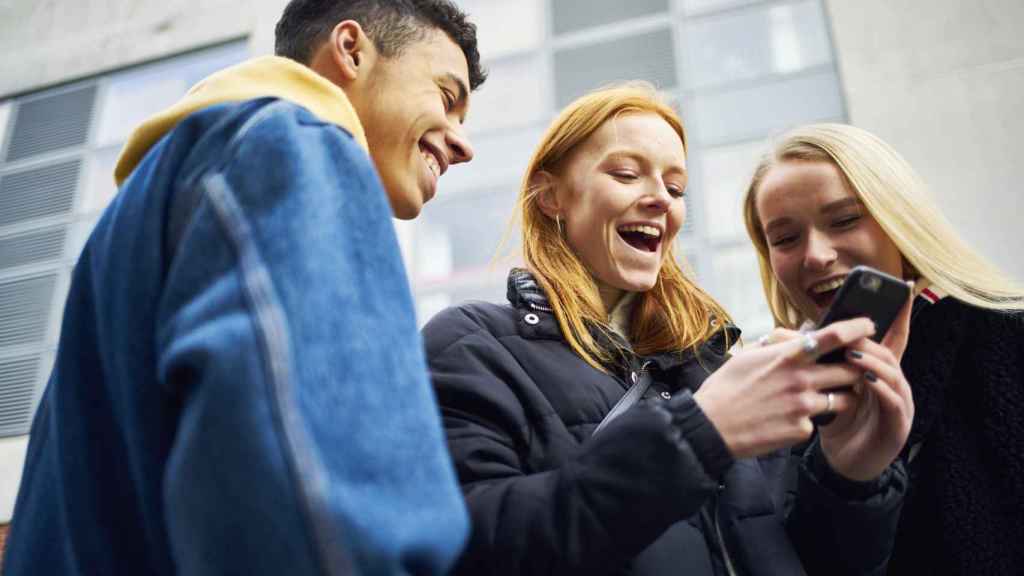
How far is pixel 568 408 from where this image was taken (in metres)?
1.38

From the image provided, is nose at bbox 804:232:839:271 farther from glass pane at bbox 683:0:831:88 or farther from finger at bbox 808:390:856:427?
glass pane at bbox 683:0:831:88

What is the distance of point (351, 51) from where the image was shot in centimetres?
152

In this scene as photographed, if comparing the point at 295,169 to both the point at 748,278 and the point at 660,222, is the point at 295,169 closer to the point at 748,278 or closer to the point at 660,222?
the point at 660,222

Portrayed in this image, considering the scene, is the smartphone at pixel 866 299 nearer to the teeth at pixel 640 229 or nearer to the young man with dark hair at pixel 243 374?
the teeth at pixel 640 229

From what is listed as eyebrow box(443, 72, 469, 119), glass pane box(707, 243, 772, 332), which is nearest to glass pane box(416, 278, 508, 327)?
glass pane box(707, 243, 772, 332)

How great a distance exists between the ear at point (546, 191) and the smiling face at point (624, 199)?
0.01m

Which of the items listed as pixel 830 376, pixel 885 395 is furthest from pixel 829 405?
pixel 885 395

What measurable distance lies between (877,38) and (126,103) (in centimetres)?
755

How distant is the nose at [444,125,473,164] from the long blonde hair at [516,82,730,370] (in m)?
0.26

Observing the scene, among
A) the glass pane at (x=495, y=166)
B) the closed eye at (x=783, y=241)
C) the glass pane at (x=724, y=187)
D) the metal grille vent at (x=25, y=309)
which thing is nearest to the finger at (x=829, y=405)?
the closed eye at (x=783, y=241)

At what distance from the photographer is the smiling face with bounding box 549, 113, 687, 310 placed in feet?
5.81

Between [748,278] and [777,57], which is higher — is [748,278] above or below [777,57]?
below

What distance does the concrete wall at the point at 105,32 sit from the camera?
7.87 m

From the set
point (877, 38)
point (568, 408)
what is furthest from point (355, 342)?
point (877, 38)
